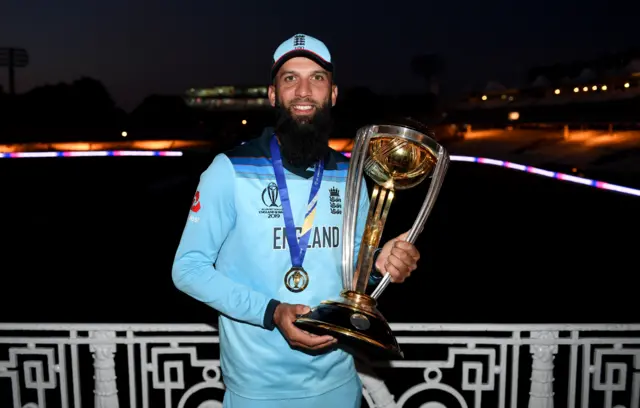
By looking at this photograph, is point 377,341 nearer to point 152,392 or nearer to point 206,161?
point 152,392

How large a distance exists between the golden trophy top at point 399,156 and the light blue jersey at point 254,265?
0.87 feet

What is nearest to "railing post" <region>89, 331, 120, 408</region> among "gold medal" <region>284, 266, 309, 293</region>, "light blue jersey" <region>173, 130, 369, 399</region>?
"light blue jersey" <region>173, 130, 369, 399</region>

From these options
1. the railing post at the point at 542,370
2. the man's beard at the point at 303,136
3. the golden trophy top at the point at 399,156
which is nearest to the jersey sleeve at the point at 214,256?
the man's beard at the point at 303,136

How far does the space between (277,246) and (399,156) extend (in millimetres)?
572

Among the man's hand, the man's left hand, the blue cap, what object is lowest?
the man's hand

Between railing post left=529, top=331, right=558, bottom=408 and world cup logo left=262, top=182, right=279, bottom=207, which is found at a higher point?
world cup logo left=262, top=182, right=279, bottom=207

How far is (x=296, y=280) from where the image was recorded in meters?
1.86

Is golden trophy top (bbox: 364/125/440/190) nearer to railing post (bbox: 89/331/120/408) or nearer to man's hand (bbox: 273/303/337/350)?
man's hand (bbox: 273/303/337/350)

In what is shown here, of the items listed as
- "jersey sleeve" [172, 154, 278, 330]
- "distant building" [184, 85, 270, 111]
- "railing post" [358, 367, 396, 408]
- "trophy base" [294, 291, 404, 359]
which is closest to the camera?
"trophy base" [294, 291, 404, 359]

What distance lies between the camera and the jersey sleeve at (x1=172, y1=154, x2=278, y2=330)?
1.74 meters

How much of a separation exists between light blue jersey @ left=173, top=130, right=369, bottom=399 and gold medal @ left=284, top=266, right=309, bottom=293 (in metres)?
0.02

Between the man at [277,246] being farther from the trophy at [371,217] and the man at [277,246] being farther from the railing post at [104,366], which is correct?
the railing post at [104,366]

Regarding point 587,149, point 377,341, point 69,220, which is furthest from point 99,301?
point 587,149

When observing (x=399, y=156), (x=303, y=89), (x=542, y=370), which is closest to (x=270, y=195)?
(x=303, y=89)
